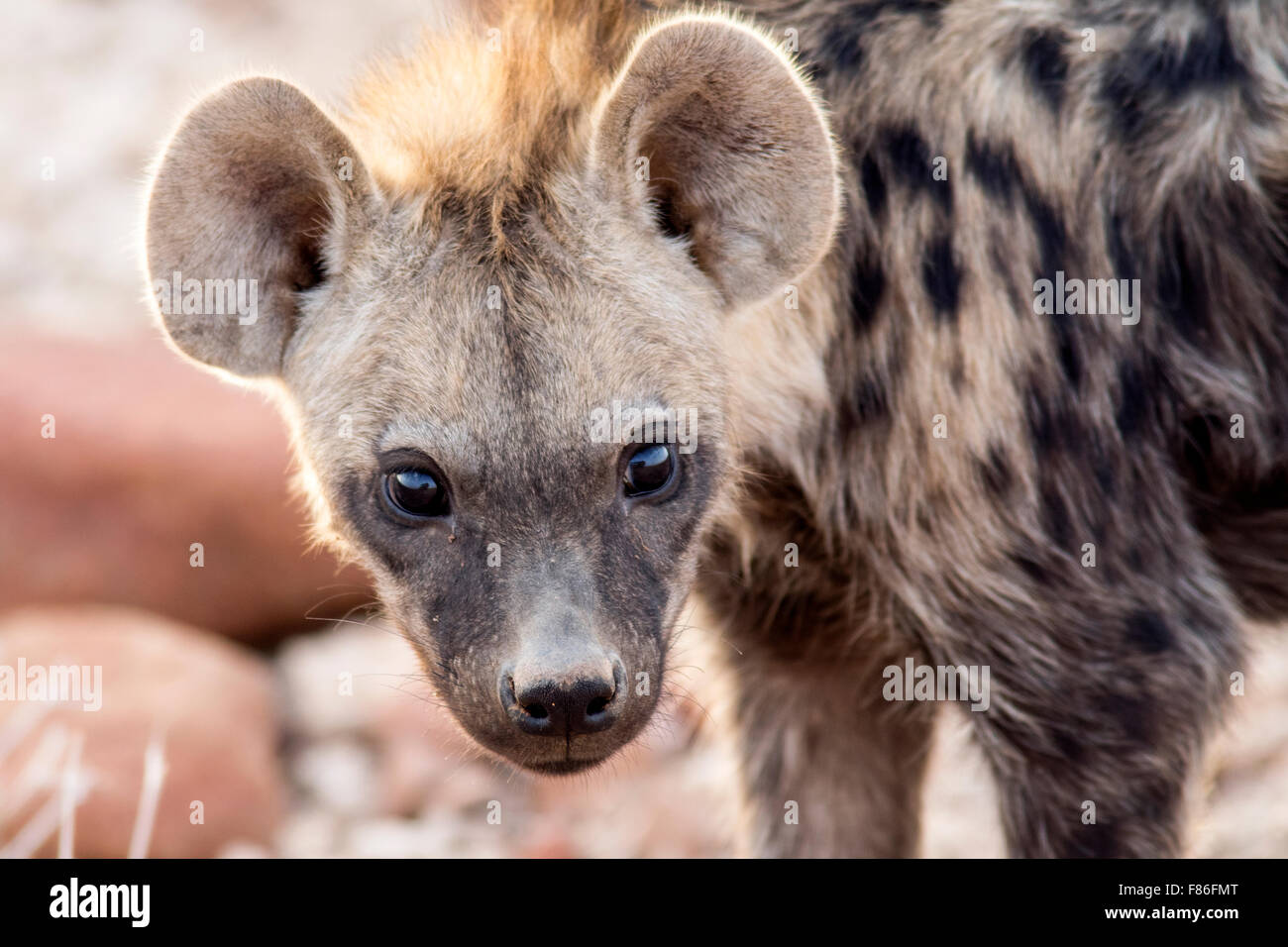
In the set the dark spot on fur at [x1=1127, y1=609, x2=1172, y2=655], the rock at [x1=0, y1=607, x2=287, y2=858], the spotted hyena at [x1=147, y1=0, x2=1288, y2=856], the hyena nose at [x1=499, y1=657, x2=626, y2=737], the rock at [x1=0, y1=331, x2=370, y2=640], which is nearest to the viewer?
the hyena nose at [x1=499, y1=657, x2=626, y2=737]

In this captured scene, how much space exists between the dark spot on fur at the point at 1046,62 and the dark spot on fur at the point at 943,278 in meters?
0.29

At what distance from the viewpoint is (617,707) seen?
7.12ft

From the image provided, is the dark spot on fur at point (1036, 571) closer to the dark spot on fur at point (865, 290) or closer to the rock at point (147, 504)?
the dark spot on fur at point (865, 290)

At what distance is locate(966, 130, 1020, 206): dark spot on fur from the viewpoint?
8.34 ft

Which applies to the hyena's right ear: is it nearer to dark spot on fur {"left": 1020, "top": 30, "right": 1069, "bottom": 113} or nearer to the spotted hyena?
the spotted hyena

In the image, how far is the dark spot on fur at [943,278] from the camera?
2.54 metres

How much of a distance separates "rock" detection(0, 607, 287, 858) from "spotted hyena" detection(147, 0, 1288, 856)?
1.94 meters

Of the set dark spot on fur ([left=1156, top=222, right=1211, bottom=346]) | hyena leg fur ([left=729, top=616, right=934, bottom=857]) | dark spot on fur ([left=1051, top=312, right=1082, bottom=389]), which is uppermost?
dark spot on fur ([left=1156, top=222, right=1211, bottom=346])

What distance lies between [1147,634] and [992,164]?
781 millimetres

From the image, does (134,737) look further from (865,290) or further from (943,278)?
(943,278)

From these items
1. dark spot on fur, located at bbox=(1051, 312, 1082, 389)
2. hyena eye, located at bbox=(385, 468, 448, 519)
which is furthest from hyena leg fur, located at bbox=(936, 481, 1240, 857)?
hyena eye, located at bbox=(385, 468, 448, 519)

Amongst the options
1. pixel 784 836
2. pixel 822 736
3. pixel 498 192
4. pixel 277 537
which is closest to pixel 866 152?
pixel 498 192

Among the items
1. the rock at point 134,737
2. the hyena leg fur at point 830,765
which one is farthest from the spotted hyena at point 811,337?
the rock at point 134,737
